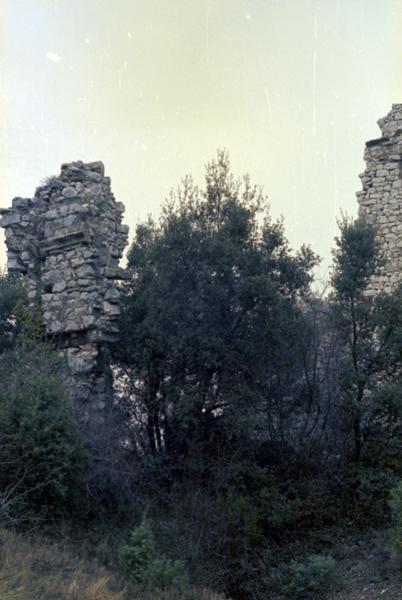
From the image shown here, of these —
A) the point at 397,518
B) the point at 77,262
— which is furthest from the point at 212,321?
the point at 397,518

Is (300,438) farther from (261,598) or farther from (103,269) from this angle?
(103,269)

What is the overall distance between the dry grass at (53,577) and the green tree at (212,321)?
146 inches

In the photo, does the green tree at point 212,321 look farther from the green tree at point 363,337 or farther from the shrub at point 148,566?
the shrub at point 148,566

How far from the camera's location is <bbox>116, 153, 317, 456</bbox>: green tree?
520 inches

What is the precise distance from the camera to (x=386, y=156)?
61.3ft

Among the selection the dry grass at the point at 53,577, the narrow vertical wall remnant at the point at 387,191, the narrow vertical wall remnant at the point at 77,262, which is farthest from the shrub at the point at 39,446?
the narrow vertical wall remnant at the point at 387,191

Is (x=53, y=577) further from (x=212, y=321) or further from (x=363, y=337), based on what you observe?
(x=363, y=337)

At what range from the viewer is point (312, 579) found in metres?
10.4

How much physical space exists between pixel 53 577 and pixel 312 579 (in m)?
3.77

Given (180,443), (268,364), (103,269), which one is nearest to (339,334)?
(268,364)

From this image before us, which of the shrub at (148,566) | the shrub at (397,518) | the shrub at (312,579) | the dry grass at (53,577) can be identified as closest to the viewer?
the dry grass at (53,577)

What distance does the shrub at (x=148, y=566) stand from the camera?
9473 millimetres

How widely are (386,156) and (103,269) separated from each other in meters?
8.30

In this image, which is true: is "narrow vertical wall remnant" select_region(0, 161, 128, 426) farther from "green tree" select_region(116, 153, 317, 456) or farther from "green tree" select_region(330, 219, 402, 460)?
"green tree" select_region(330, 219, 402, 460)
